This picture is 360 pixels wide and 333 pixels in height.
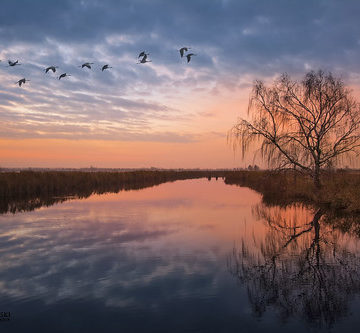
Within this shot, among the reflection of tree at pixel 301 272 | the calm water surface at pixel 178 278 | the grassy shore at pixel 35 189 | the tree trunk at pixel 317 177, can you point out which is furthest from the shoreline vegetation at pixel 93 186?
the reflection of tree at pixel 301 272

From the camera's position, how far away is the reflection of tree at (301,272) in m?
6.13

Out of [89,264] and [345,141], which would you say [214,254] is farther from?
[345,141]

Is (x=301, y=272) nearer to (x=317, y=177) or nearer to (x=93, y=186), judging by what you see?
(x=317, y=177)

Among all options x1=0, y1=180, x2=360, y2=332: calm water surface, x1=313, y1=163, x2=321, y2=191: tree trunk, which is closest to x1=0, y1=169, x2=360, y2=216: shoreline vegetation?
x1=313, y1=163, x2=321, y2=191: tree trunk

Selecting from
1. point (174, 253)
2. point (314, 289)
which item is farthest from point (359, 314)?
point (174, 253)

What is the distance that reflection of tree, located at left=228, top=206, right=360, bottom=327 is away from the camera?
6.13 metres

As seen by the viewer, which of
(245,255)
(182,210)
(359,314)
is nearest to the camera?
(359,314)

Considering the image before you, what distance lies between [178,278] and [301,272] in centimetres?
303

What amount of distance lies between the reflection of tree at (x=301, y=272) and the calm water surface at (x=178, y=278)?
0.03 metres

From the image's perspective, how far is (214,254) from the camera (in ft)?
32.9

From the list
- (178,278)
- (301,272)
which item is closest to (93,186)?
(178,278)

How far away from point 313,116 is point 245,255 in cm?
1852

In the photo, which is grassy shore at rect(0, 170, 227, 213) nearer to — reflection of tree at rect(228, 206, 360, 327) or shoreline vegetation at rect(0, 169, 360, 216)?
shoreline vegetation at rect(0, 169, 360, 216)

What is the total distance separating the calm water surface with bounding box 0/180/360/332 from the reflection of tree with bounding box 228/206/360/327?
Answer: 3 centimetres
